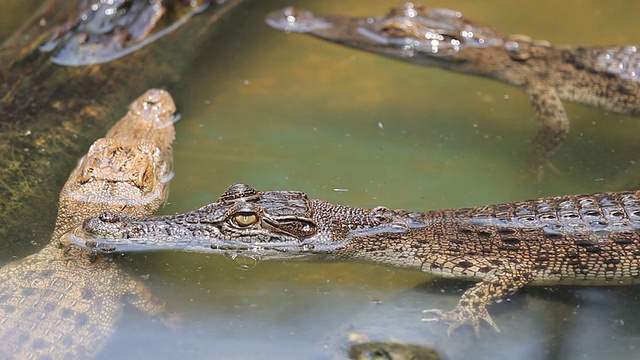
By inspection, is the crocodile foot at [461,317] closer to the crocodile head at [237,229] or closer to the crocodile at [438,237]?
the crocodile at [438,237]

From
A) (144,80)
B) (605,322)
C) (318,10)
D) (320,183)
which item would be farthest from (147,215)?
(318,10)

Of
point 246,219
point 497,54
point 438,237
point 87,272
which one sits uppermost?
point 497,54

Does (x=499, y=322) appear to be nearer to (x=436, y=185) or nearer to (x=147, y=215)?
(x=436, y=185)

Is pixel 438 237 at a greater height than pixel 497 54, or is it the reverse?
pixel 497 54

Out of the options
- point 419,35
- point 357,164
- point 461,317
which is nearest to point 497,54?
point 419,35

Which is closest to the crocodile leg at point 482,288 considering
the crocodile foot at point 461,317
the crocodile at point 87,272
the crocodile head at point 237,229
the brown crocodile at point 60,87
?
the crocodile foot at point 461,317

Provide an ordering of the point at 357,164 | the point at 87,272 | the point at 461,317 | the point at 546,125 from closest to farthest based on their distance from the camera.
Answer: the point at 461,317
the point at 87,272
the point at 357,164
the point at 546,125

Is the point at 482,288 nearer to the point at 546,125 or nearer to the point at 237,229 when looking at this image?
the point at 237,229
